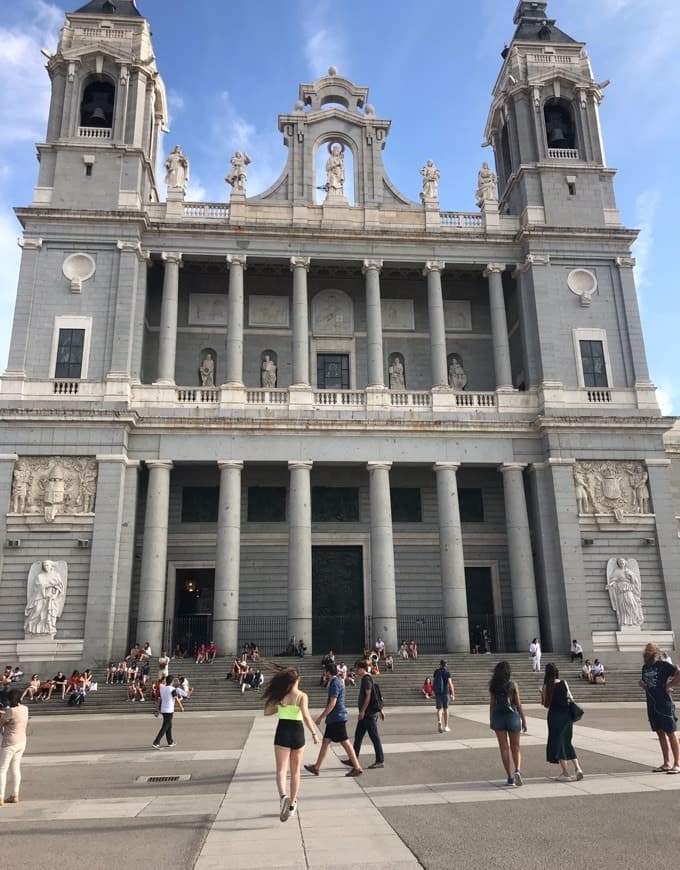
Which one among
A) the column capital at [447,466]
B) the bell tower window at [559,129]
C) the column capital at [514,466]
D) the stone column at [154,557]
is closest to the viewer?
the stone column at [154,557]

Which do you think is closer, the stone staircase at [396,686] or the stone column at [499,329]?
the stone staircase at [396,686]

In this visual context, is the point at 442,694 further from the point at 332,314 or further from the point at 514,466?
the point at 332,314

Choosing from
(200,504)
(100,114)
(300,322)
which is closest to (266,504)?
(200,504)

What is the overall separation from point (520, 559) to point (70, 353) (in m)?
21.3

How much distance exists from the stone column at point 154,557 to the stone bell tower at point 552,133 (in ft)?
70.3

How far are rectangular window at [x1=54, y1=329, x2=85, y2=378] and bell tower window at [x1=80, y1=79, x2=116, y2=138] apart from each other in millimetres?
11289

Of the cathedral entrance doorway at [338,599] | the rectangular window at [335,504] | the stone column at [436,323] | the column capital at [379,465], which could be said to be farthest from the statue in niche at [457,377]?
the cathedral entrance doorway at [338,599]

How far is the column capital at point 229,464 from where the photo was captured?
29.8 meters

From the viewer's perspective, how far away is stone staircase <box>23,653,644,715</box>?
76.1 feet

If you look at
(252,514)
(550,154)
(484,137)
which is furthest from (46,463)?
(484,137)

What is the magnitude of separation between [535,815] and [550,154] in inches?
1363

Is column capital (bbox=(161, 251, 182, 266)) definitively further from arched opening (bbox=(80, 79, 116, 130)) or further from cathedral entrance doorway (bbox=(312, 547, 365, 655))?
cathedral entrance doorway (bbox=(312, 547, 365, 655))

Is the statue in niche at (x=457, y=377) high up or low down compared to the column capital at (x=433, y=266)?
down

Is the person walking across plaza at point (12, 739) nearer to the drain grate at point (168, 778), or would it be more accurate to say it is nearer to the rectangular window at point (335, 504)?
the drain grate at point (168, 778)
